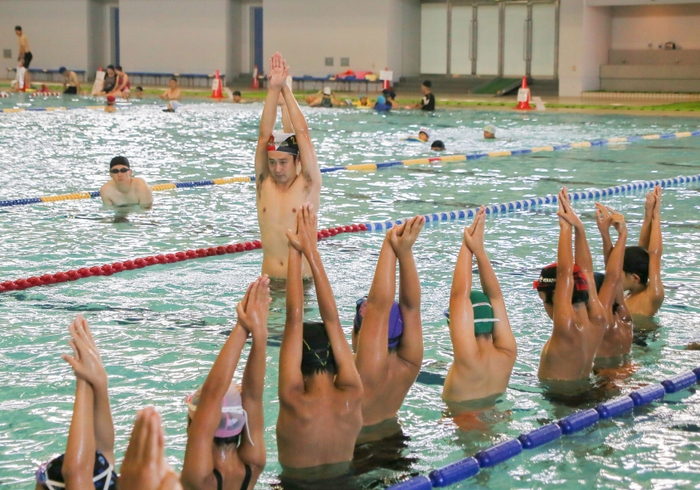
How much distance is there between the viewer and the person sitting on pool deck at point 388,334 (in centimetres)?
347

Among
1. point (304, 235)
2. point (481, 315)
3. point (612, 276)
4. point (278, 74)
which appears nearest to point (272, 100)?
point (278, 74)

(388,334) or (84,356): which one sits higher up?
(84,356)

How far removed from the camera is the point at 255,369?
2.79 m

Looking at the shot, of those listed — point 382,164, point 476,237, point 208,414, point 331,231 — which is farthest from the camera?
point 382,164

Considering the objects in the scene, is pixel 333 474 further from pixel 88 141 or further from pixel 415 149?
pixel 88 141

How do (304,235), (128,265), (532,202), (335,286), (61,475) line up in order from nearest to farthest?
(61,475) → (304,235) → (335,286) → (128,265) → (532,202)

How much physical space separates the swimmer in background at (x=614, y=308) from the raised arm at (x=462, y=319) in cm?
98

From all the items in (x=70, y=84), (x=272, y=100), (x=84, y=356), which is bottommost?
(x=84, y=356)

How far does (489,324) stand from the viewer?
3908 millimetres

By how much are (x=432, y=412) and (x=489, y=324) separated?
0.50 m

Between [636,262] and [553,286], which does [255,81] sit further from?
[553,286]

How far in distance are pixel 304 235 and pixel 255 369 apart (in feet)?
2.08

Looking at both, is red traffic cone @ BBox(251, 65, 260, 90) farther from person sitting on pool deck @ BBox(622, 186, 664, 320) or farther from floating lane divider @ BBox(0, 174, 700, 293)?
person sitting on pool deck @ BBox(622, 186, 664, 320)

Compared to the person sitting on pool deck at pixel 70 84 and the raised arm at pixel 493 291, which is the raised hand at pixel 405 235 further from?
the person sitting on pool deck at pixel 70 84
